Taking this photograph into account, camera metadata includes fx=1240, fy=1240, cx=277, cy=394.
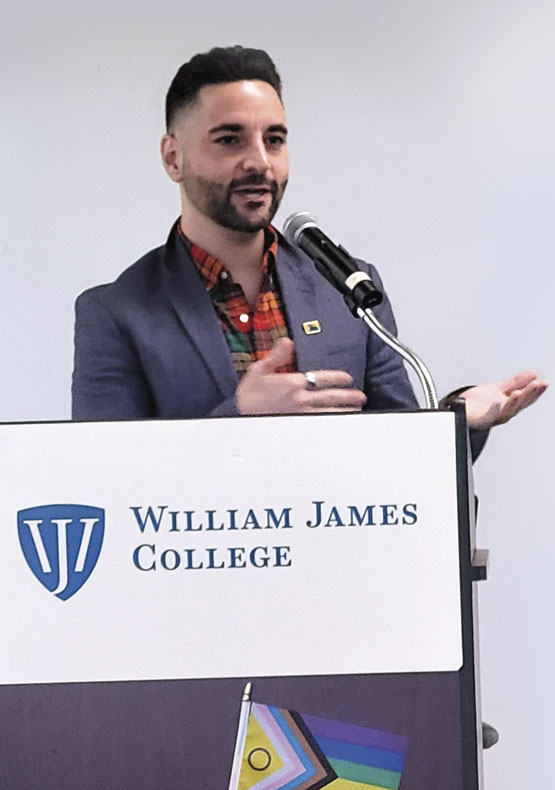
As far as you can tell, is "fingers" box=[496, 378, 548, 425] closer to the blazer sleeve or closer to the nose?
the blazer sleeve

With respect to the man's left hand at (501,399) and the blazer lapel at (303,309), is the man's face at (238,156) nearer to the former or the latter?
the blazer lapel at (303,309)

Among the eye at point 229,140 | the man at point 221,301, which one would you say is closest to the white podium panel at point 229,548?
the man at point 221,301

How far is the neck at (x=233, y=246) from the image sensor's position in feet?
7.11

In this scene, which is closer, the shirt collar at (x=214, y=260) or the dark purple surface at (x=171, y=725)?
the dark purple surface at (x=171, y=725)

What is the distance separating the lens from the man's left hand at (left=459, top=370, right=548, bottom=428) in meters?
1.53

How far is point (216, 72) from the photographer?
229 centimetres

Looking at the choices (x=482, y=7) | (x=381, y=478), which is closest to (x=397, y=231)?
(x=482, y=7)

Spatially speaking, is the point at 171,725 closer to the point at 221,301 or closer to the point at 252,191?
the point at 221,301

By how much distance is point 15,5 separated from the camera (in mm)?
2645

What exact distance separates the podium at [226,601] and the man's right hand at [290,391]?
0.19 meters

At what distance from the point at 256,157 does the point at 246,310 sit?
0.90 feet

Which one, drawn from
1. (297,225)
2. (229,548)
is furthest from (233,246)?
(229,548)

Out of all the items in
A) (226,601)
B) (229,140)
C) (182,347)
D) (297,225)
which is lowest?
(226,601)

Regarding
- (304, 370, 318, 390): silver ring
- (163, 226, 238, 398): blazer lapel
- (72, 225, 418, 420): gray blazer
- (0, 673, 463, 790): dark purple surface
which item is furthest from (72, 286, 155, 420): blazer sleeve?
(0, 673, 463, 790): dark purple surface
